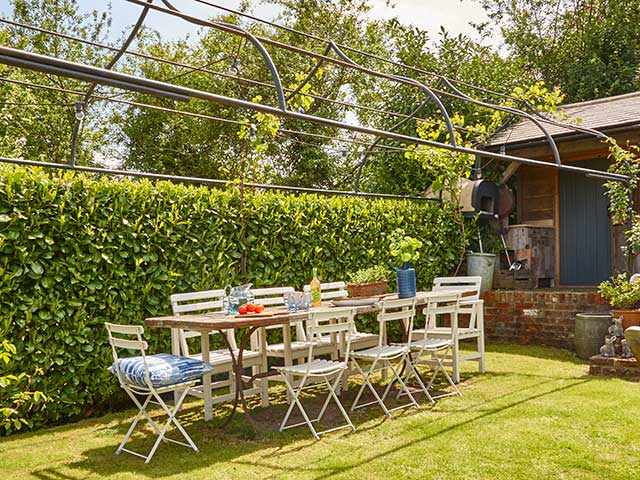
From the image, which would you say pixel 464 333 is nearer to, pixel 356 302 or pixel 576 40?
pixel 356 302

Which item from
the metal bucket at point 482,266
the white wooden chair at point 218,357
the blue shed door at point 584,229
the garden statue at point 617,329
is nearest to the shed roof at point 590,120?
the blue shed door at point 584,229

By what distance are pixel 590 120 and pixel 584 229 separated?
5.68ft

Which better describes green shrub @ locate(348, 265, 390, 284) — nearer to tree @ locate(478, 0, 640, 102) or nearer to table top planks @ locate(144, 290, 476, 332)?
table top planks @ locate(144, 290, 476, 332)

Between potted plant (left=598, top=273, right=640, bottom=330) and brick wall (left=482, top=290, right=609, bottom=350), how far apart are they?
0.45 metres

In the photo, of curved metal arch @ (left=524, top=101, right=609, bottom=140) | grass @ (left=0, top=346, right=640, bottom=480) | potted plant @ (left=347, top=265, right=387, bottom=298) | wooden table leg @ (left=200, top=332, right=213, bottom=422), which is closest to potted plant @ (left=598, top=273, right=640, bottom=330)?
grass @ (left=0, top=346, right=640, bottom=480)

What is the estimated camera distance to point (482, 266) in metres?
9.43

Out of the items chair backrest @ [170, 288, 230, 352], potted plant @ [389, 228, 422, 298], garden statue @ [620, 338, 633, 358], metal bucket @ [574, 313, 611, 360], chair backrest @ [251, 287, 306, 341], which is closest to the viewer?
chair backrest @ [170, 288, 230, 352]

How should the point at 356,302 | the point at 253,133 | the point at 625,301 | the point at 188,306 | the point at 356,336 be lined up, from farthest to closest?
the point at 625,301 < the point at 253,133 < the point at 356,336 < the point at 356,302 < the point at 188,306

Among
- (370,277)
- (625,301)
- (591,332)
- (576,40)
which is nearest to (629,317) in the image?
(625,301)

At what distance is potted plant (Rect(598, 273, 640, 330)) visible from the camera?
24.1 ft

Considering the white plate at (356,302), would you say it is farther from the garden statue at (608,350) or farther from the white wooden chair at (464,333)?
the garden statue at (608,350)

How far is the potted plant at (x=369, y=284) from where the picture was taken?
6312 millimetres

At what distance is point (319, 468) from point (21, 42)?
14838 millimetres

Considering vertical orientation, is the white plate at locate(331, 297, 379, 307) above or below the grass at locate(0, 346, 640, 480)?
above
